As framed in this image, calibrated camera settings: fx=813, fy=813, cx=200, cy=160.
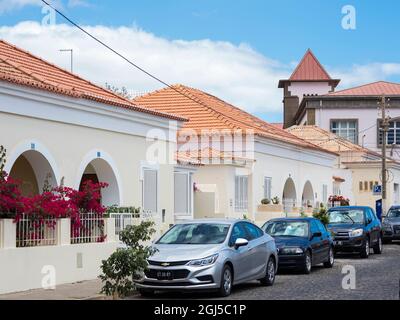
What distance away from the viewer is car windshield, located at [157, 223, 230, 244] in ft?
57.5

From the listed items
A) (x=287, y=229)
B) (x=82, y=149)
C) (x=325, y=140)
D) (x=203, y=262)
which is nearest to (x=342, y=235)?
(x=287, y=229)

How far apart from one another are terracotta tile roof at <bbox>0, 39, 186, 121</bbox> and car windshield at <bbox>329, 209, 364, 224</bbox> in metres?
7.13

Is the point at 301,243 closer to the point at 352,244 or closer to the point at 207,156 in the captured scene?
the point at 352,244

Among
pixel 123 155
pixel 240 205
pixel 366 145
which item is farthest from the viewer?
pixel 366 145

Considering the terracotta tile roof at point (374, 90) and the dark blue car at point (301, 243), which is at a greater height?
the terracotta tile roof at point (374, 90)

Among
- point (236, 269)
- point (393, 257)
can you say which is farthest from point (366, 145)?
point (236, 269)

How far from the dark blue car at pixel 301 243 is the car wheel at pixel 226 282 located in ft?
17.6

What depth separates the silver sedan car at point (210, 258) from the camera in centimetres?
1599

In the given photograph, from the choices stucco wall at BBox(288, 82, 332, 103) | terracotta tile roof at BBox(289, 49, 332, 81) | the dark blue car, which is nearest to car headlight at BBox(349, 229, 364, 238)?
the dark blue car

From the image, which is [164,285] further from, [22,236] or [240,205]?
[240,205]

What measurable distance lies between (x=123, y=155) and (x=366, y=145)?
5196 cm

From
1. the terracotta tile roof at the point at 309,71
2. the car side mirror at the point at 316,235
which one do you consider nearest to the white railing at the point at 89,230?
the car side mirror at the point at 316,235

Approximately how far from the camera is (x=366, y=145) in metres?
72.9

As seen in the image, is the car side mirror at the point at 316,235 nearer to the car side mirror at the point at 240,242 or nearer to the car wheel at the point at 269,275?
the car wheel at the point at 269,275
